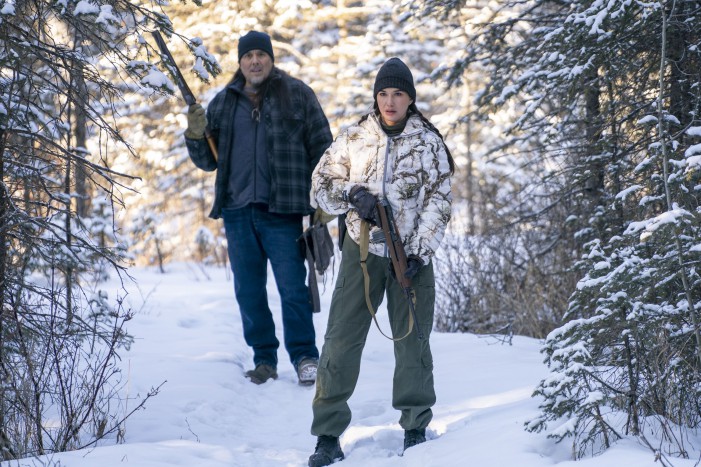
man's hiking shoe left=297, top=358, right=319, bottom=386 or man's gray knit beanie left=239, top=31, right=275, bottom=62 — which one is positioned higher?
man's gray knit beanie left=239, top=31, right=275, bottom=62

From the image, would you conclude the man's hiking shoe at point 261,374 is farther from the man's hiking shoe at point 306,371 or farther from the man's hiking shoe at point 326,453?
the man's hiking shoe at point 326,453

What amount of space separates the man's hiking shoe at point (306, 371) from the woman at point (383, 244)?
5.73ft

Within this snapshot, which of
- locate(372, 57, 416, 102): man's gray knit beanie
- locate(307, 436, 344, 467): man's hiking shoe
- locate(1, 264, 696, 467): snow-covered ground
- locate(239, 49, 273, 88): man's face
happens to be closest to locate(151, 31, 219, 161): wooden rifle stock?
locate(239, 49, 273, 88): man's face

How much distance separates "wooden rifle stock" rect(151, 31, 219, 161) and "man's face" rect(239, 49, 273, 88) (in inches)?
17.6

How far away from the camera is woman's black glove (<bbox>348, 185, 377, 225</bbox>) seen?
159 inches

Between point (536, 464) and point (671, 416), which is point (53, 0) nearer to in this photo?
point (536, 464)

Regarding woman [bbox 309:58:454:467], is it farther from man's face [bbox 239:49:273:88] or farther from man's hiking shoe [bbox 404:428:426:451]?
man's face [bbox 239:49:273:88]

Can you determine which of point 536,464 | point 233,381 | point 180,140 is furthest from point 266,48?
point 180,140

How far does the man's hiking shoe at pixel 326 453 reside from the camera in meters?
4.11

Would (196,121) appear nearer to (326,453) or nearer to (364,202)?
(364,202)

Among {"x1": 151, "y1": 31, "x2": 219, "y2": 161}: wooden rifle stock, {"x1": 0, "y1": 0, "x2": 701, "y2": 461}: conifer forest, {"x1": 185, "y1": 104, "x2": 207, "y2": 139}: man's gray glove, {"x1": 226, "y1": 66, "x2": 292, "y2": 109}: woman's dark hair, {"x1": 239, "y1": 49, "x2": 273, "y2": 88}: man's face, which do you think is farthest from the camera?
{"x1": 226, "y1": 66, "x2": 292, "y2": 109}: woman's dark hair

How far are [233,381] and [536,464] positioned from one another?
3226mm

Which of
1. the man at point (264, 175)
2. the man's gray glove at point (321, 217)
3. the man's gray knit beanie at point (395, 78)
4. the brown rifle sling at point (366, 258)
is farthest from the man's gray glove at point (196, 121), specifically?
the brown rifle sling at point (366, 258)

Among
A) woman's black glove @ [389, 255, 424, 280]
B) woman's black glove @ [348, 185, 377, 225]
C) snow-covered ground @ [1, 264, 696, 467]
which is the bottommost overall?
snow-covered ground @ [1, 264, 696, 467]
